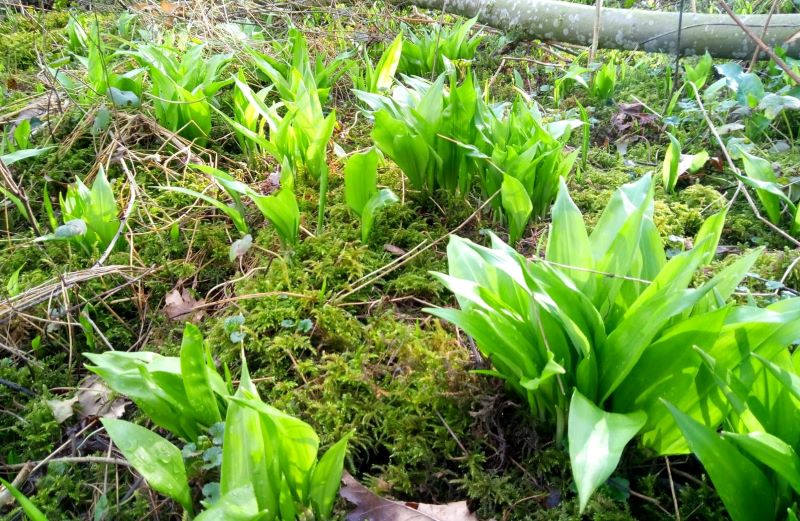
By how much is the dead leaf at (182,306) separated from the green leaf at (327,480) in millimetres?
927

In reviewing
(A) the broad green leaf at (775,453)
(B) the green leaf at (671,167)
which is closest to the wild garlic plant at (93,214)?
(A) the broad green leaf at (775,453)

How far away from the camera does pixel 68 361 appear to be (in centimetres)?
184

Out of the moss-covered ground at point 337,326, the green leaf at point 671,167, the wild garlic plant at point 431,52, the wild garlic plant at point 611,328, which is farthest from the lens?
the wild garlic plant at point 431,52

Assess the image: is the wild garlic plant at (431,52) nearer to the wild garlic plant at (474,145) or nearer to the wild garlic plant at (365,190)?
the wild garlic plant at (474,145)

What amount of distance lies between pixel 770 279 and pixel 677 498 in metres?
0.96

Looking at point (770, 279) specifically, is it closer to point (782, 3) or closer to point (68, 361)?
point (68, 361)

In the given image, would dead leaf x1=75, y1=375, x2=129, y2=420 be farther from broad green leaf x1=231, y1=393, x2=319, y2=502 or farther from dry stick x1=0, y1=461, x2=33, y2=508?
broad green leaf x1=231, y1=393, x2=319, y2=502

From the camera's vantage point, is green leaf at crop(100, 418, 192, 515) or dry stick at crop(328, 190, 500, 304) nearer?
green leaf at crop(100, 418, 192, 515)

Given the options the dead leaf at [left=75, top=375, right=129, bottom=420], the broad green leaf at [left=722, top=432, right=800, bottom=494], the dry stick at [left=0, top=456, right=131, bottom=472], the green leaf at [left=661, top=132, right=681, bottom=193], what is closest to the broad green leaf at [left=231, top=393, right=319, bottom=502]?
the dry stick at [left=0, top=456, right=131, bottom=472]

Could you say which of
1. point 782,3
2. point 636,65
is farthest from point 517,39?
point 782,3

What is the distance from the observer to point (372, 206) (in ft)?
6.49

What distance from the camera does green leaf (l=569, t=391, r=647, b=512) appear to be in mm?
932

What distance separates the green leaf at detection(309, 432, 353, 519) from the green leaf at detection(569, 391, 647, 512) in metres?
0.45

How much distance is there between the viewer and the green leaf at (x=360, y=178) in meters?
1.96
